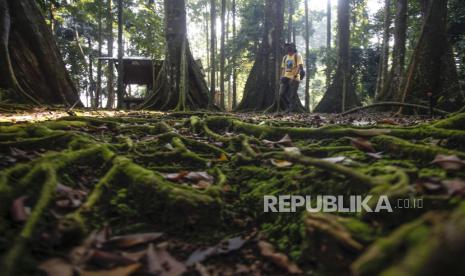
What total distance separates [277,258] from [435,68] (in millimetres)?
6255

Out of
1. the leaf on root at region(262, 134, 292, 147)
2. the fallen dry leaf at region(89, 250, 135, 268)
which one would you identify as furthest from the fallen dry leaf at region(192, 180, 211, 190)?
the leaf on root at region(262, 134, 292, 147)

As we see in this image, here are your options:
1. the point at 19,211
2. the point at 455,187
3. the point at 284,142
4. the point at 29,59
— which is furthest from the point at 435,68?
the point at 29,59

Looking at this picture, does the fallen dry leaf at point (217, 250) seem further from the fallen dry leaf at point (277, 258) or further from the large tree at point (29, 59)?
the large tree at point (29, 59)

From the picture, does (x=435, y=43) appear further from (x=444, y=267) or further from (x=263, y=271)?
(x=444, y=267)

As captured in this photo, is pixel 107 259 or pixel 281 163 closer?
pixel 107 259

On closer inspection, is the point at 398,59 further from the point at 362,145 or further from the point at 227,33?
the point at 227,33

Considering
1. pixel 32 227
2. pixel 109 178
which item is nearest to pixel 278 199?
pixel 109 178

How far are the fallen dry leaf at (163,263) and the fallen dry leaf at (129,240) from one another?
109 mm

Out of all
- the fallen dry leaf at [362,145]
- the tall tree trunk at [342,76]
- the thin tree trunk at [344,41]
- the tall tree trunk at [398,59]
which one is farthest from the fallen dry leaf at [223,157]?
the tall tree trunk at [342,76]

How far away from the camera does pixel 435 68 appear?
22.2ft

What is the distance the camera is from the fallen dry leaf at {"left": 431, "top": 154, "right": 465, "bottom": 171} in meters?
2.28

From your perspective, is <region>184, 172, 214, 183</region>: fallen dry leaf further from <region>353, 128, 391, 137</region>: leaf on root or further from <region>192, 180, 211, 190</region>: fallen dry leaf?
<region>353, 128, 391, 137</region>: leaf on root

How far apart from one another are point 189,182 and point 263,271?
43.7 inches

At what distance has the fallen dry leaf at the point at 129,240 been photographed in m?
2.01
